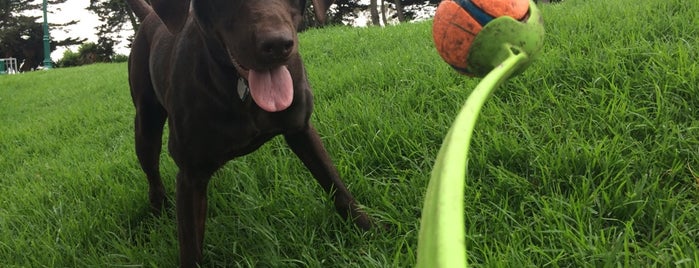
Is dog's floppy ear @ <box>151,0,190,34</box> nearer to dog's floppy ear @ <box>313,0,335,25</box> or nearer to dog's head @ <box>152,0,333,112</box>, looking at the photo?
dog's head @ <box>152,0,333,112</box>

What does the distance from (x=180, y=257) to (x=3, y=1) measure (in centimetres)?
4267

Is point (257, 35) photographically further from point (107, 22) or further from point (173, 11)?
point (107, 22)

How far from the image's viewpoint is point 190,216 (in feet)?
7.03

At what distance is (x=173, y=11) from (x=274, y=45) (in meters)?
0.65

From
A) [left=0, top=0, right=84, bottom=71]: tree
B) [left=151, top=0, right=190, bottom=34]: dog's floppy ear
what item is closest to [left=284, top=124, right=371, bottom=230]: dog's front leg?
[left=151, top=0, right=190, bottom=34]: dog's floppy ear

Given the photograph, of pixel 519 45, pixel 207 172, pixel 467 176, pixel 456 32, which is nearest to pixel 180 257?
pixel 207 172

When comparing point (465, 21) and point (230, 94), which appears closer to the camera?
point (465, 21)

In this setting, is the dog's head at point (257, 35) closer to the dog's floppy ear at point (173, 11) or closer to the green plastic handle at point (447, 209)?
the dog's floppy ear at point (173, 11)

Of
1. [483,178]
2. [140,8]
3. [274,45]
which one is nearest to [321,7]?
[274,45]

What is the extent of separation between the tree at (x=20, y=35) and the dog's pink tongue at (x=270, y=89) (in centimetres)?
4023

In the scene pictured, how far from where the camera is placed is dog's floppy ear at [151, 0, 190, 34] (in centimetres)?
207

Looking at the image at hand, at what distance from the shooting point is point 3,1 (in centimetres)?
3641

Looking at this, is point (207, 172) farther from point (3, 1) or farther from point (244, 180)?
point (3, 1)

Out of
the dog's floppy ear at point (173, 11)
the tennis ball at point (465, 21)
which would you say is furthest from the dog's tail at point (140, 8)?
the tennis ball at point (465, 21)
